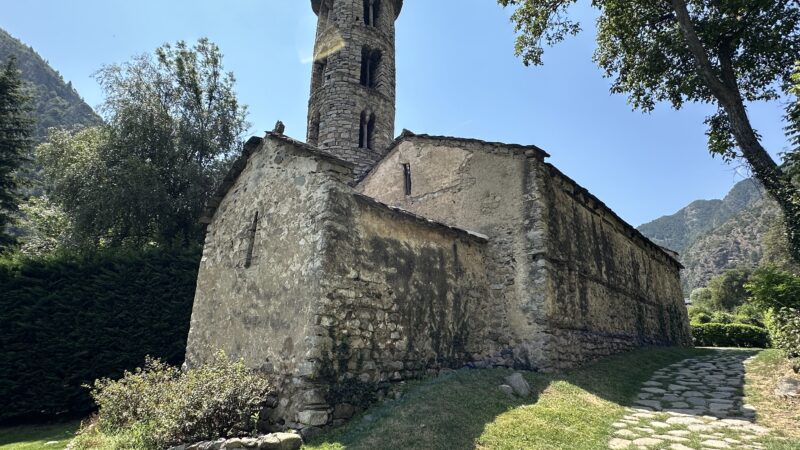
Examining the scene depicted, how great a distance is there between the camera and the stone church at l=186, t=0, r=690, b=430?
708 cm

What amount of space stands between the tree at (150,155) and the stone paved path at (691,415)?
15.6 metres

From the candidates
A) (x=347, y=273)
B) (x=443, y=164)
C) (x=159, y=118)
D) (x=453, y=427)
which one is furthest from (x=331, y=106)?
(x=453, y=427)

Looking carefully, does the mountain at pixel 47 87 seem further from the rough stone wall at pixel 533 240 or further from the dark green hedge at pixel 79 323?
the rough stone wall at pixel 533 240

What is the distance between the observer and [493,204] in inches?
431

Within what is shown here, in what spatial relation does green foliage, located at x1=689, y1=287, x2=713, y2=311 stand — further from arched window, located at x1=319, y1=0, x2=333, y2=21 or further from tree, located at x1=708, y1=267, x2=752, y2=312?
arched window, located at x1=319, y1=0, x2=333, y2=21

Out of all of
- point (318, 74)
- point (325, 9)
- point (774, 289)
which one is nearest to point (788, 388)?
point (774, 289)

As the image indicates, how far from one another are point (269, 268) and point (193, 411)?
2.72m

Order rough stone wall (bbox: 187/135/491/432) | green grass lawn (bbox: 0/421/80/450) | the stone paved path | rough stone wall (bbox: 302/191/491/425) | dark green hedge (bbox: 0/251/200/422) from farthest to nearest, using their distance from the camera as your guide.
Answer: dark green hedge (bbox: 0/251/200/422)
green grass lawn (bbox: 0/421/80/450)
rough stone wall (bbox: 302/191/491/425)
rough stone wall (bbox: 187/135/491/432)
the stone paved path

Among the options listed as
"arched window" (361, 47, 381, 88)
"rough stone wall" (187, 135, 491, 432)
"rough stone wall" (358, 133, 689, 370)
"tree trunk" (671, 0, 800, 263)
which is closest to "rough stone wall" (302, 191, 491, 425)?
"rough stone wall" (187, 135, 491, 432)

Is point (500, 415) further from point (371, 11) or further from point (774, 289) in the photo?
point (371, 11)

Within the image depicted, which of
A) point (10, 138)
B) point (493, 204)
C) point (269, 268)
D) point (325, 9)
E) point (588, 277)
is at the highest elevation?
point (325, 9)

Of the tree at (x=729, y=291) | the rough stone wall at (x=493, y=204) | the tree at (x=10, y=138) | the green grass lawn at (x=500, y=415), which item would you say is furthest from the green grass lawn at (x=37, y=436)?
the tree at (x=729, y=291)

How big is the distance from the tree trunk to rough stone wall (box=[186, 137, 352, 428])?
10.2m

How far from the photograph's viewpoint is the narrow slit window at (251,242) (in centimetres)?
877
